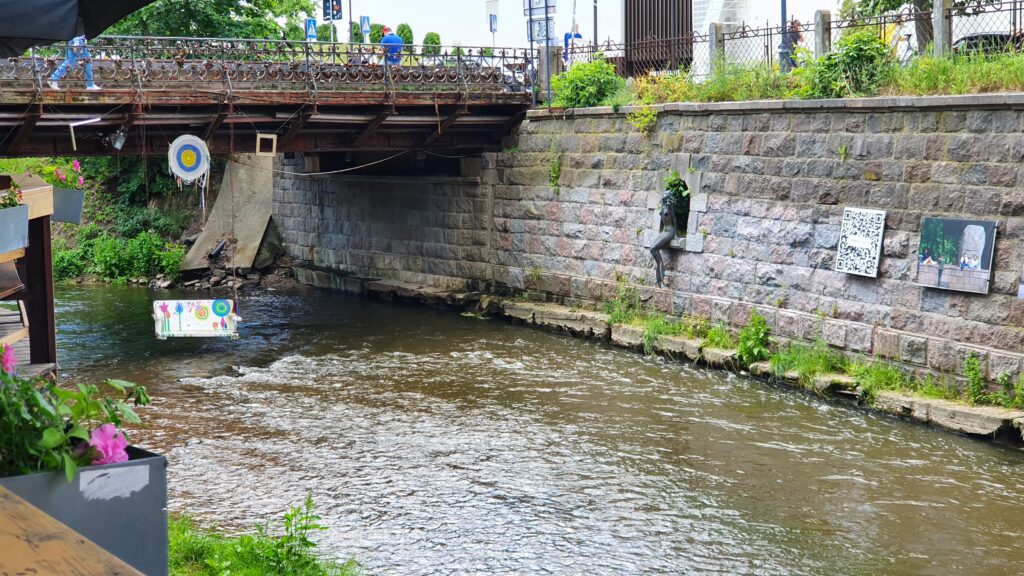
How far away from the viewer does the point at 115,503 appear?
3.11 meters

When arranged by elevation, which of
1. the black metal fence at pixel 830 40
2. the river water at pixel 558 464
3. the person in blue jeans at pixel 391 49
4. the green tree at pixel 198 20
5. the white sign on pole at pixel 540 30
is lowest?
the river water at pixel 558 464

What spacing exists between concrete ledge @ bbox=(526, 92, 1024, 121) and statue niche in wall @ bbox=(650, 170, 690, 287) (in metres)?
1.08

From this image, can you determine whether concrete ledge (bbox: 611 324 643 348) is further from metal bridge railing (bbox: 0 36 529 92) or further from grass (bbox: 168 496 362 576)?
grass (bbox: 168 496 362 576)

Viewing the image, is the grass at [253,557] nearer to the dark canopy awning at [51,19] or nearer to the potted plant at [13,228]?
the potted plant at [13,228]

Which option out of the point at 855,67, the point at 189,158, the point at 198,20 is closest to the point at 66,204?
the point at 189,158

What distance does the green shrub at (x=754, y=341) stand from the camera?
563 inches

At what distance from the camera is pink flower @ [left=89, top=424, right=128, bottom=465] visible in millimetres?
3162

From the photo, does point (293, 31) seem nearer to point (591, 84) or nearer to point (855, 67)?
point (591, 84)

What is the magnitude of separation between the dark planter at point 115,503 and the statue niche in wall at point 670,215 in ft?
43.6

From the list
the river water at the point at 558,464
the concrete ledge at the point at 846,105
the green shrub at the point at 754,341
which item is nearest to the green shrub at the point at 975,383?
the river water at the point at 558,464

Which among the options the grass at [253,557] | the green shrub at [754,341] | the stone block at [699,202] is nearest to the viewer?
the grass at [253,557]

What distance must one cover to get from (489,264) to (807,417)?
8607 mm

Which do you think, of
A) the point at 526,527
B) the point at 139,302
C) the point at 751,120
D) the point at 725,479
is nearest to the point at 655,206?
the point at 751,120

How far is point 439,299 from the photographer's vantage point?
20156mm
